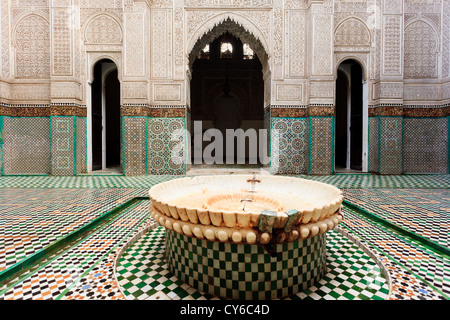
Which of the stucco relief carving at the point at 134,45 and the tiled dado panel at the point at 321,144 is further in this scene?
the tiled dado panel at the point at 321,144

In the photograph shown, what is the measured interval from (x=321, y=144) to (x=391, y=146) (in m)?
1.38

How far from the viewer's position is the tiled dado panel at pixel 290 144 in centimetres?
472

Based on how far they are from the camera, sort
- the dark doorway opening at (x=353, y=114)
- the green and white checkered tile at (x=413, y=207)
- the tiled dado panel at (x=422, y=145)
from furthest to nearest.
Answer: the dark doorway opening at (x=353, y=114) → the tiled dado panel at (x=422, y=145) → the green and white checkered tile at (x=413, y=207)

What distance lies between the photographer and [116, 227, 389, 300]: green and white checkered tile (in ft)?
3.33

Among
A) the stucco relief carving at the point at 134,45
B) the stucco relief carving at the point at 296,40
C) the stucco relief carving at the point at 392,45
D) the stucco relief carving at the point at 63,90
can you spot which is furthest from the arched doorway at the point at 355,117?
the stucco relief carving at the point at 63,90

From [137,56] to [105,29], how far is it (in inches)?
34.1

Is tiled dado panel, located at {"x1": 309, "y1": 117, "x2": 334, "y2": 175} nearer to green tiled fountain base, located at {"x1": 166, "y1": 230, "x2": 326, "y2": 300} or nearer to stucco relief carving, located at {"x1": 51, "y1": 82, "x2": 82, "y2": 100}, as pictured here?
green tiled fountain base, located at {"x1": 166, "y1": 230, "x2": 326, "y2": 300}

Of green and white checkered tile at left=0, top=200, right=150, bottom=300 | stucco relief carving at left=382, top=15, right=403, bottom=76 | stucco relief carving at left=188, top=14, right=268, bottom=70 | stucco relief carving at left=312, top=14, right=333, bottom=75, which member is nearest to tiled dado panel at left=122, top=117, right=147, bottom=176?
stucco relief carving at left=188, top=14, right=268, bottom=70

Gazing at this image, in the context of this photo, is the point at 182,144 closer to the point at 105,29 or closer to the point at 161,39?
the point at 161,39

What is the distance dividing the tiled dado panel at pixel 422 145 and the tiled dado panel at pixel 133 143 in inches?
203

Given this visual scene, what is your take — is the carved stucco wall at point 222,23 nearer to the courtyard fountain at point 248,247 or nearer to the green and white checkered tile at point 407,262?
the green and white checkered tile at point 407,262

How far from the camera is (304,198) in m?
1.59

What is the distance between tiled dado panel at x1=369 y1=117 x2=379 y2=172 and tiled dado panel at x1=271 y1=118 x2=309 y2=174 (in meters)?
1.31

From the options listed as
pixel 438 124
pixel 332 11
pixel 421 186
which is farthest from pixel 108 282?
pixel 438 124
